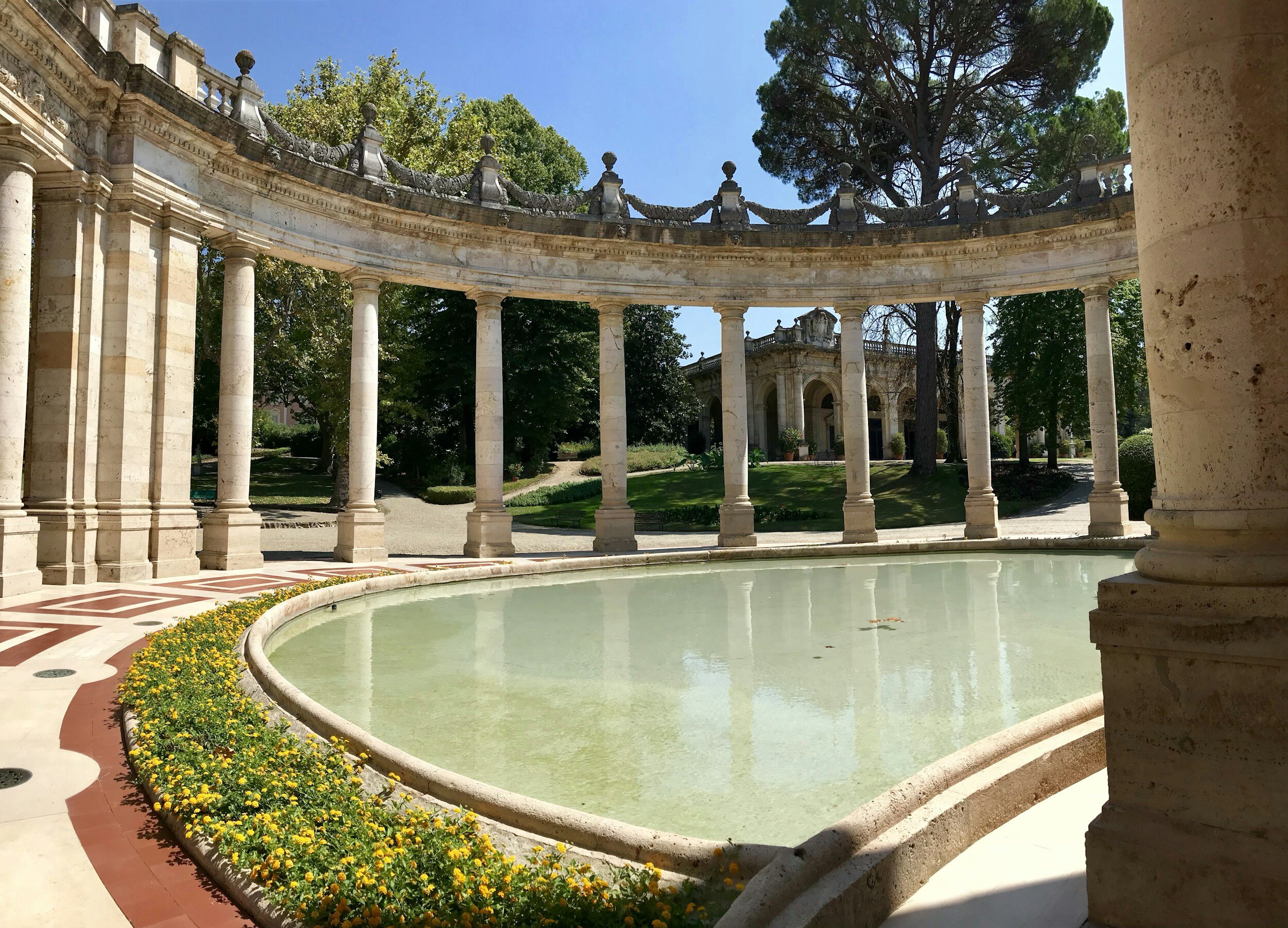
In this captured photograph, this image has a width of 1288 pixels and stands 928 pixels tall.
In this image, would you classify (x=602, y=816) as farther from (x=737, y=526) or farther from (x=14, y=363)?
(x=737, y=526)

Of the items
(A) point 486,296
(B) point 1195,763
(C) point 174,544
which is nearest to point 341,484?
(A) point 486,296

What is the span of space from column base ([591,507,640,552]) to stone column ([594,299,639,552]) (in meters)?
0.02

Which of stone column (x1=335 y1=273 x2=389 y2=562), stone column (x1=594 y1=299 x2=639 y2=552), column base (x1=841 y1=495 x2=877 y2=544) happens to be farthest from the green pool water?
column base (x1=841 y1=495 x2=877 y2=544)

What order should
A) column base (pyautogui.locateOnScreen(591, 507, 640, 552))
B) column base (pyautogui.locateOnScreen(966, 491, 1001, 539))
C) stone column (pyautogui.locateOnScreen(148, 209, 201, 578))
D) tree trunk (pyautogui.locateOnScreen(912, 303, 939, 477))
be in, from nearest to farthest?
1. stone column (pyautogui.locateOnScreen(148, 209, 201, 578))
2. column base (pyautogui.locateOnScreen(591, 507, 640, 552))
3. column base (pyautogui.locateOnScreen(966, 491, 1001, 539))
4. tree trunk (pyautogui.locateOnScreen(912, 303, 939, 477))

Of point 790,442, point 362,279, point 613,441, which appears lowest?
point 613,441

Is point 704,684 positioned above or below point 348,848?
below

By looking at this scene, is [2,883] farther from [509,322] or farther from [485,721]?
[509,322]

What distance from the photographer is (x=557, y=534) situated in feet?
114

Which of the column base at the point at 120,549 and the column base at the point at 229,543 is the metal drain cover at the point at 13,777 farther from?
the column base at the point at 229,543

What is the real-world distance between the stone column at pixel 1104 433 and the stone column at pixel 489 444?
18.7 m

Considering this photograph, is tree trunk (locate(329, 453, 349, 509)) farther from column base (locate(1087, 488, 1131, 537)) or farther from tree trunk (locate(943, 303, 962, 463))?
tree trunk (locate(943, 303, 962, 463))

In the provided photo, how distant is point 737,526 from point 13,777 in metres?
21.1

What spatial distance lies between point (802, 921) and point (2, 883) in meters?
4.26

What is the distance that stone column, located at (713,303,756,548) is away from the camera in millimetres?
25500
